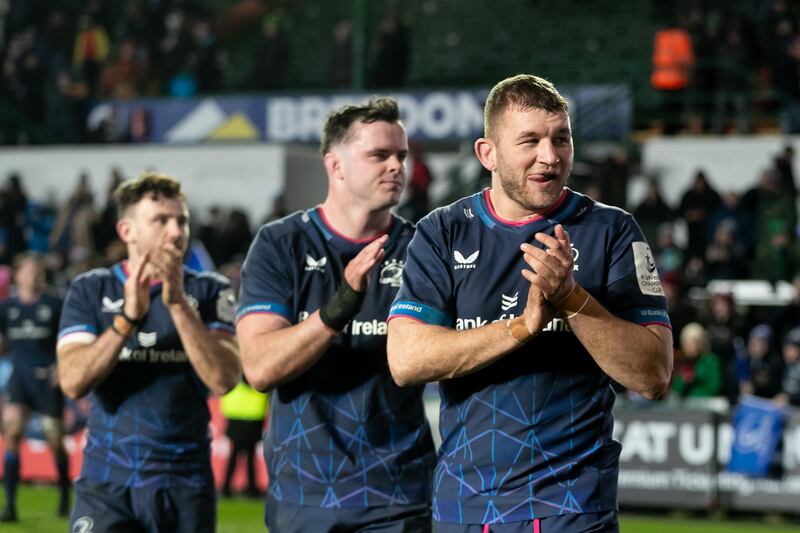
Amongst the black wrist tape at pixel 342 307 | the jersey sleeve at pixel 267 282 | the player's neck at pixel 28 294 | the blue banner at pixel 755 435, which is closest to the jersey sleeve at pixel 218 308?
the jersey sleeve at pixel 267 282

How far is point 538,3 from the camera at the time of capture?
25.8 metres

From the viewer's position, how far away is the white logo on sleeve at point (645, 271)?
14.0 feet

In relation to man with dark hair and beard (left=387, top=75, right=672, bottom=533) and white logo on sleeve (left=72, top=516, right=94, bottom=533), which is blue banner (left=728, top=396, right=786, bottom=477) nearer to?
white logo on sleeve (left=72, top=516, right=94, bottom=533)

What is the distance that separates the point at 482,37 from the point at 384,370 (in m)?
21.3

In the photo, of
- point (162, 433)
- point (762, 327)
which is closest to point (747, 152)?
point (762, 327)

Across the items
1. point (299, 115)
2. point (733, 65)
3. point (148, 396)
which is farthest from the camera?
point (299, 115)

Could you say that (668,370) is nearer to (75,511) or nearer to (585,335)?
(585,335)

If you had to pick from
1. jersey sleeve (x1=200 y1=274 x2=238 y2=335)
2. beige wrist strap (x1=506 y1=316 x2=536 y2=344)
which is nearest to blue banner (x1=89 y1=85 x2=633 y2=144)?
jersey sleeve (x1=200 y1=274 x2=238 y2=335)

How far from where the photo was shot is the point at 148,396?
6160mm

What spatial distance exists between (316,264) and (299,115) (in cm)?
1794

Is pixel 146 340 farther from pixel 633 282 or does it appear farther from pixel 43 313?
pixel 43 313

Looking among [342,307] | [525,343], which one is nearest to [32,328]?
[342,307]

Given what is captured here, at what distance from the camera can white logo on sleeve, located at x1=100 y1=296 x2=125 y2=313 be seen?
253 inches

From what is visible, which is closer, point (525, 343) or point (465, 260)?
point (525, 343)
